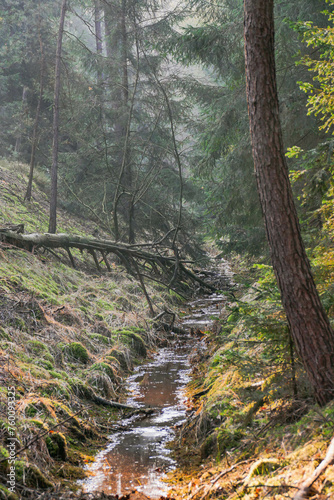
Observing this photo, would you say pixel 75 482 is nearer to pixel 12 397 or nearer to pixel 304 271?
pixel 12 397

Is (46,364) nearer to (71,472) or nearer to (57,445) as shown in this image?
(57,445)

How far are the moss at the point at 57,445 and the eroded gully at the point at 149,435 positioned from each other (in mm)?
301

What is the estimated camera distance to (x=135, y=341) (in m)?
8.04

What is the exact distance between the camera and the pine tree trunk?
3.25 meters

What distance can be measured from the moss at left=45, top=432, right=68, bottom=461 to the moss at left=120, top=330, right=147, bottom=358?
12.4 feet

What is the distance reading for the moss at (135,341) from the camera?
7910 mm

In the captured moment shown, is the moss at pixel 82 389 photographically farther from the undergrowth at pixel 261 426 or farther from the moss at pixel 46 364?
the undergrowth at pixel 261 426

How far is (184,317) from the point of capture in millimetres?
11094

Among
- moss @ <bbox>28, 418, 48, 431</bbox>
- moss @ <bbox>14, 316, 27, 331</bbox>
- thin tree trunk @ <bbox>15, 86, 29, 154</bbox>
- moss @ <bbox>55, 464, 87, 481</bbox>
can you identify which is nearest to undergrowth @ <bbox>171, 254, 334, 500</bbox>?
moss @ <bbox>55, 464, 87, 481</bbox>

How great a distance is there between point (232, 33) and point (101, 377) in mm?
7475

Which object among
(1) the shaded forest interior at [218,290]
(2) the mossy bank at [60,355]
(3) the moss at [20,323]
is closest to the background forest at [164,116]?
(1) the shaded forest interior at [218,290]

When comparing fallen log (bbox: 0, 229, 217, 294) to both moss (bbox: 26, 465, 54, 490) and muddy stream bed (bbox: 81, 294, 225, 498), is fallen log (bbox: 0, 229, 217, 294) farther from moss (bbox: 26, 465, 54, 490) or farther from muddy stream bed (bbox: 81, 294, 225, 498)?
moss (bbox: 26, 465, 54, 490)

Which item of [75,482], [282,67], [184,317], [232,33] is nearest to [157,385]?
[75,482]

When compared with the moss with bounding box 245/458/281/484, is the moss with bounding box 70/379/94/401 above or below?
below
